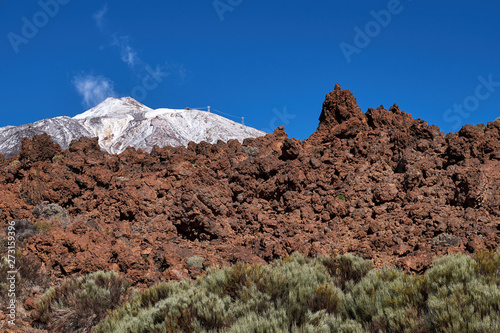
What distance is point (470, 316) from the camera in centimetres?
311

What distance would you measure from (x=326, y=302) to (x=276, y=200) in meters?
4.24

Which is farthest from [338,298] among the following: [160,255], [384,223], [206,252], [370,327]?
[160,255]

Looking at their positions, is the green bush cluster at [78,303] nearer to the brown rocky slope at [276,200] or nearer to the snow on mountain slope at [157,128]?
the brown rocky slope at [276,200]

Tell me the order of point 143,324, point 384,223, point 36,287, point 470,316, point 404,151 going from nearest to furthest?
1. point 470,316
2. point 143,324
3. point 36,287
4. point 384,223
5. point 404,151

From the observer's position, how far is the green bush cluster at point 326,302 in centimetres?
333

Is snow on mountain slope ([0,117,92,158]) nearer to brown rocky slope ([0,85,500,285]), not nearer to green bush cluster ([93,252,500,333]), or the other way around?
brown rocky slope ([0,85,500,285])

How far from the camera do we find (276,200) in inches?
324

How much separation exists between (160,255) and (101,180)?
12.8 feet

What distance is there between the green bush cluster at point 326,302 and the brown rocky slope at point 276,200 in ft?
3.87

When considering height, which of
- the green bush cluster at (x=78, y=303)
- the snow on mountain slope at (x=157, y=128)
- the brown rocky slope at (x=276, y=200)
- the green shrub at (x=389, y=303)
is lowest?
the green shrub at (x=389, y=303)

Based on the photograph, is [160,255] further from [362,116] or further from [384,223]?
[362,116]

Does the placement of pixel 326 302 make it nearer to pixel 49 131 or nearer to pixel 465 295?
pixel 465 295

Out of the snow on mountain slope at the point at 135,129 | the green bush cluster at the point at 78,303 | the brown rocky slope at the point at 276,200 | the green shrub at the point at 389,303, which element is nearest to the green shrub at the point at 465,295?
Answer: the green shrub at the point at 389,303

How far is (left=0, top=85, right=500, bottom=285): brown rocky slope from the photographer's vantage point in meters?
6.20
